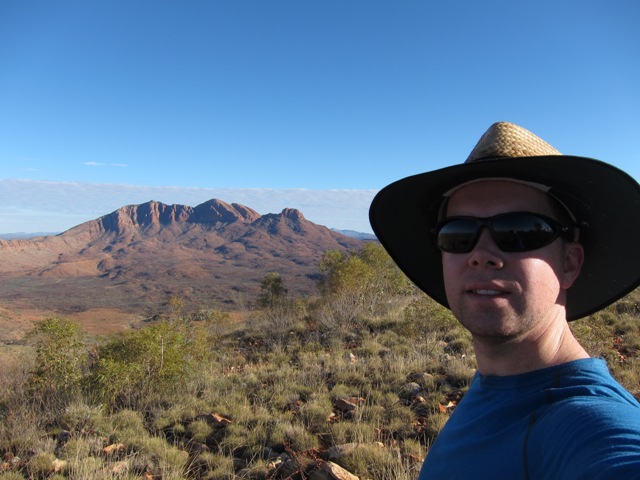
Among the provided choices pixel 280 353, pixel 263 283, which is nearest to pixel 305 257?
pixel 263 283

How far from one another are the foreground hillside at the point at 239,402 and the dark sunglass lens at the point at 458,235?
2.60 metres

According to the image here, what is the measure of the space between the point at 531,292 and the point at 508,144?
0.53m

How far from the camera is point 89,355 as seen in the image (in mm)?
7871

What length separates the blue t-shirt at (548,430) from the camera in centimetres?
85

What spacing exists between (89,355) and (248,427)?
4825 millimetres

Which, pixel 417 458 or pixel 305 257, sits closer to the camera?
pixel 417 458

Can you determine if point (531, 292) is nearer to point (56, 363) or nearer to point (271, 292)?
point (56, 363)

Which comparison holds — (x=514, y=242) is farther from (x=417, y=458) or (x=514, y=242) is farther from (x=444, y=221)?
(x=417, y=458)

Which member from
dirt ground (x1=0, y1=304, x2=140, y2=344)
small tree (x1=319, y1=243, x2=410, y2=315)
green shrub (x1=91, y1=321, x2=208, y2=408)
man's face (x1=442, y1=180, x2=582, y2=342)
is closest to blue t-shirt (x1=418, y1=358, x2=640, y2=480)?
man's face (x1=442, y1=180, x2=582, y2=342)

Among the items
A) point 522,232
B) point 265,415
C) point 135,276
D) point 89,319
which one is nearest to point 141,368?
point 265,415

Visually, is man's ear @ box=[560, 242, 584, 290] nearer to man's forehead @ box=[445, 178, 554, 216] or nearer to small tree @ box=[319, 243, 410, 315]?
man's forehead @ box=[445, 178, 554, 216]

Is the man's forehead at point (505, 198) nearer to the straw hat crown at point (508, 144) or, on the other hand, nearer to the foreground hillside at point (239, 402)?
the straw hat crown at point (508, 144)

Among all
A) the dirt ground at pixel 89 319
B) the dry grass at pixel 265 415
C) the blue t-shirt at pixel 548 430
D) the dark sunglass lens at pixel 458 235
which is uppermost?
the dark sunglass lens at pixel 458 235

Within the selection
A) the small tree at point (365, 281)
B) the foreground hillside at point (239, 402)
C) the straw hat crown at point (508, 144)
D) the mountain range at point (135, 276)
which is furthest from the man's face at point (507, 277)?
the mountain range at point (135, 276)
